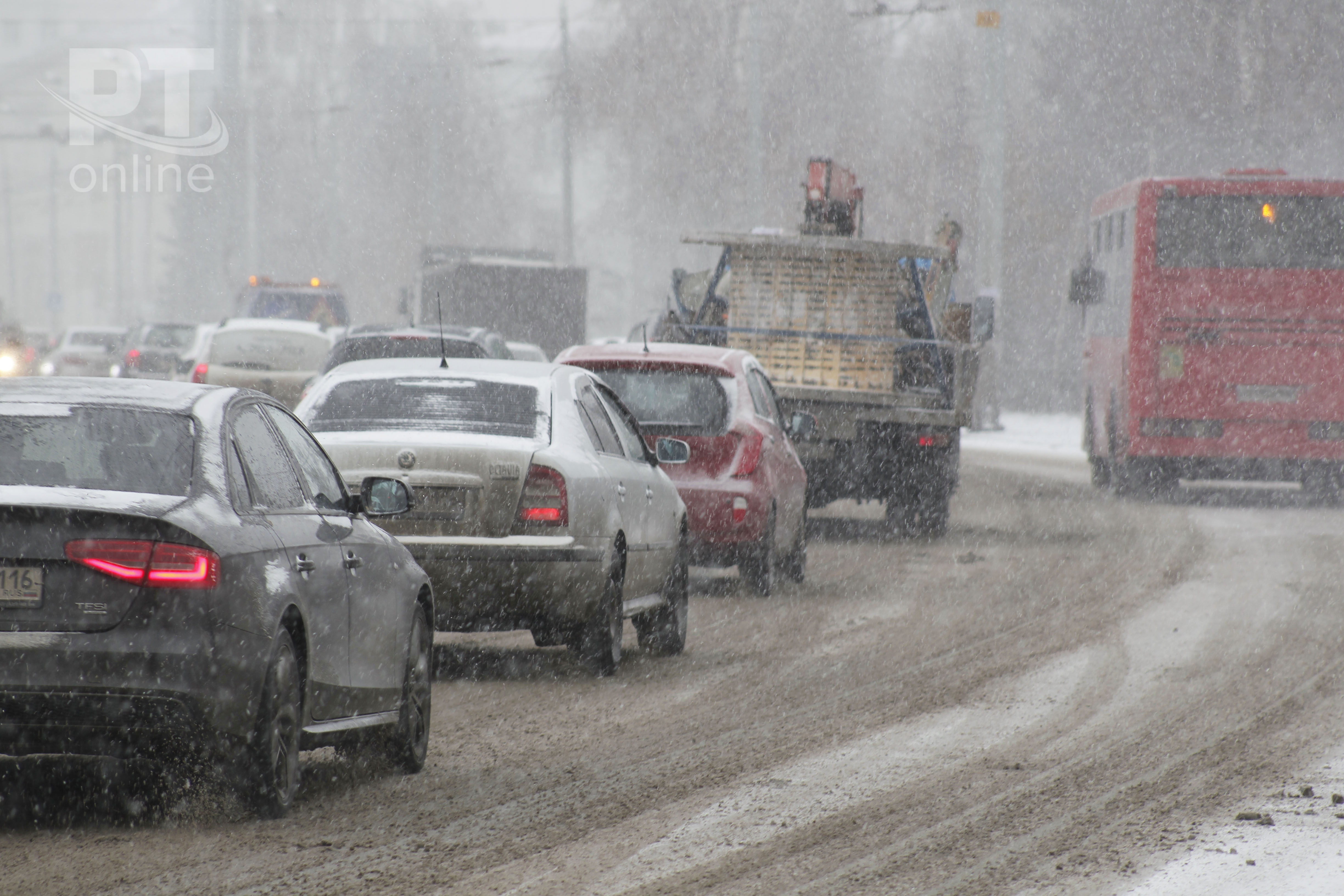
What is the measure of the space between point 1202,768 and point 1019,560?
8805 mm

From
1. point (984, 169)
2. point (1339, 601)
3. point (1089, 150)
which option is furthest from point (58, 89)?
point (1339, 601)

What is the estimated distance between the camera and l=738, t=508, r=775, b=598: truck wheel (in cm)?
1317

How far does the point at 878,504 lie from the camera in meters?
24.0

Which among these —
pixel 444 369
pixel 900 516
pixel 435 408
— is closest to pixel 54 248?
pixel 900 516

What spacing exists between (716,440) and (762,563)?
34.2 inches

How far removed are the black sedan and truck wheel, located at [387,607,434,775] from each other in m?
0.27

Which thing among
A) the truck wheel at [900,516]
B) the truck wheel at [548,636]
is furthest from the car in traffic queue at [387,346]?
the truck wheel at [548,636]

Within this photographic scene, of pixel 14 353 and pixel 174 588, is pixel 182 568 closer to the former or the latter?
pixel 174 588

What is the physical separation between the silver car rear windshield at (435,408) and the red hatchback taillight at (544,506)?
0.38m

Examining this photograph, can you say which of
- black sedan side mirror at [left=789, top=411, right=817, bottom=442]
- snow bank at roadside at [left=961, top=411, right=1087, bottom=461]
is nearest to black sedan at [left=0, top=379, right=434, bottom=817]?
black sedan side mirror at [left=789, top=411, right=817, bottom=442]

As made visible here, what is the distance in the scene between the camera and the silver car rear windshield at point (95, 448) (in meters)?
5.87

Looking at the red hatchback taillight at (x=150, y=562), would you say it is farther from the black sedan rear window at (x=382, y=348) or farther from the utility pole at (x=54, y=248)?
the utility pole at (x=54, y=248)

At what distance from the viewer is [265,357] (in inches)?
858

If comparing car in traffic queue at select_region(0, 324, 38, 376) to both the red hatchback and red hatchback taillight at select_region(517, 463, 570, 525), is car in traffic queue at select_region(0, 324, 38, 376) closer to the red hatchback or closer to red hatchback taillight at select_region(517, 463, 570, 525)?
the red hatchback
